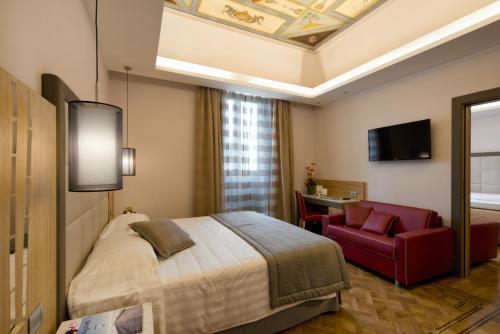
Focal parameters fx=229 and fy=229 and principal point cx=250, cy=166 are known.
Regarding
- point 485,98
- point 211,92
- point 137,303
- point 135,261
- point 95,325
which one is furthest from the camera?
point 211,92

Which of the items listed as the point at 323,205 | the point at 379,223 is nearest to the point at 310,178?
the point at 323,205

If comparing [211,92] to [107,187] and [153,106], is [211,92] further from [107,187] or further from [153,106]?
[107,187]

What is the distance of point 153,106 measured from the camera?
363cm

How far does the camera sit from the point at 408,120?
11.1 ft

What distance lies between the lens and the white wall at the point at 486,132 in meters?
5.06

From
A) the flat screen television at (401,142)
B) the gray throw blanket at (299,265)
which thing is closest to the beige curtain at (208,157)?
the gray throw blanket at (299,265)

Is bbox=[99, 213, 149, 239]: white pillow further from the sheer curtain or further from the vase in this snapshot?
the vase

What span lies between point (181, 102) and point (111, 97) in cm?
100

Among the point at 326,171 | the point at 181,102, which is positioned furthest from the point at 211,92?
the point at 326,171

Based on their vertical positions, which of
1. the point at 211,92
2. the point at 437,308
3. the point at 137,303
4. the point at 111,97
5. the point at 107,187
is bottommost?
the point at 437,308

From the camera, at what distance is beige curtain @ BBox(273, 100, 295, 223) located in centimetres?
448

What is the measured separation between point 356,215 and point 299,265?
2004mm

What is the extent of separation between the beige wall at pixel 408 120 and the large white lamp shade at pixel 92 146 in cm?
369

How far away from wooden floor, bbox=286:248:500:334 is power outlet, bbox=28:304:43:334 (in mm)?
1711
